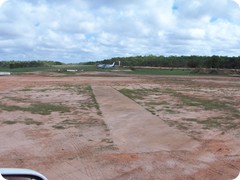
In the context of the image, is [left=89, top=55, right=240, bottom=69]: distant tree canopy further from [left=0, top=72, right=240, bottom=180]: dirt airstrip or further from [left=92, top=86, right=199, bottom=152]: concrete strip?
[left=92, top=86, right=199, bottom=152]: concrete strip

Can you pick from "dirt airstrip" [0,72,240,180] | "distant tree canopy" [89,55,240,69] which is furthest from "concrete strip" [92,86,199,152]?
"distant tree canopy" [89,55,240,69]

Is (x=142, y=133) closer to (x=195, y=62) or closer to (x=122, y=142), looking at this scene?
(x=122, y=142)

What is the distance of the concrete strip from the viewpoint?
19.8 ft

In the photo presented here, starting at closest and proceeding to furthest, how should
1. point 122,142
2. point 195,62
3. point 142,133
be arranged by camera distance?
1. point 122,142
2. point 142,133
3. point 195,62

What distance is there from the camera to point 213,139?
6.68 m

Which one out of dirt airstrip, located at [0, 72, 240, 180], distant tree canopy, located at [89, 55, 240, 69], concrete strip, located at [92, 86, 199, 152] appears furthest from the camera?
distant tree canopy, located at [89, 55, 240, 69]

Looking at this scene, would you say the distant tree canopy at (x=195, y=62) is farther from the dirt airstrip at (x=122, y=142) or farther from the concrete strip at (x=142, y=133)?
the concrete strip at (x=142, y=133)

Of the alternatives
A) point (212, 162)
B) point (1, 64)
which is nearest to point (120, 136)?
point (212, 162)

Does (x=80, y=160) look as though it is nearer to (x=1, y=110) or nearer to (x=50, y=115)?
(x=50, y=115)

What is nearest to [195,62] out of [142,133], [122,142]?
[142,133]

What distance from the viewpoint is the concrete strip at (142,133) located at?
6031 mm

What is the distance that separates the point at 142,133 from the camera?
7.14 metres

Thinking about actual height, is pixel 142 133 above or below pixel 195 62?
below

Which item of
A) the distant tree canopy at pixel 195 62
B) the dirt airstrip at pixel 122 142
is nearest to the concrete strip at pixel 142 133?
the dirt airstrip at pixel 122 142
